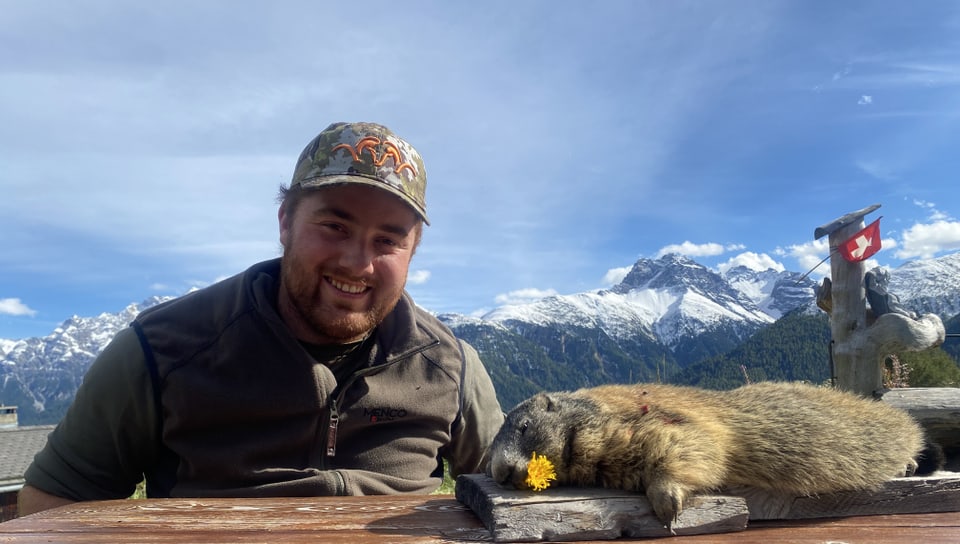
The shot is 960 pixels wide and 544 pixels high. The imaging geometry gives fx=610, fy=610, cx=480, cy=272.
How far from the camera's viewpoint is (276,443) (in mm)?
3971

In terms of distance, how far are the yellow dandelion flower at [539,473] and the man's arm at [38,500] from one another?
3293 mm

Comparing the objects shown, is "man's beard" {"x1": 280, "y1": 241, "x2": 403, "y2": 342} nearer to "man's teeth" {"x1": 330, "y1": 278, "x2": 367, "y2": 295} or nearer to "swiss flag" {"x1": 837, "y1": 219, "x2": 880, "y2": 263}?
"man's teeth" {"x1": 330, "y1": 278, "x2": 367, "y2": 295}

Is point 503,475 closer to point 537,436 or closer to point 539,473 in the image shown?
point 539,473

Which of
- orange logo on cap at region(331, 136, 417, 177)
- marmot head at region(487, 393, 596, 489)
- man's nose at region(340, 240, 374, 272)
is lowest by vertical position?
marmot head at region(487, 393, 596, 489)

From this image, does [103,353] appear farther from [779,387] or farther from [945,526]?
[945,526]

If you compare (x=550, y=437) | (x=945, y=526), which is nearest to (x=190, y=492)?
(x=550, y=437)

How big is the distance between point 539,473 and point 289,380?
208 centimetres

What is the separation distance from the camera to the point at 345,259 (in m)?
3.94

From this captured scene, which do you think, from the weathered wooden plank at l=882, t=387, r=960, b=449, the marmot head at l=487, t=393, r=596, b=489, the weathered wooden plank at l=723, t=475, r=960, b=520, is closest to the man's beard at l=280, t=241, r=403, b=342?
the marmot head at l=487, t=393, r=596, b=489

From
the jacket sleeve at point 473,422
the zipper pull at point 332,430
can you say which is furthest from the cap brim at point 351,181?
the jacket sleeve at point 473,422

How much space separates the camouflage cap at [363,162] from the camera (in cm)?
399

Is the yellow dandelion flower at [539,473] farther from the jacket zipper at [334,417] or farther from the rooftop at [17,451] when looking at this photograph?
the rooftop at [17,451]

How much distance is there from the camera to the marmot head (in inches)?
105

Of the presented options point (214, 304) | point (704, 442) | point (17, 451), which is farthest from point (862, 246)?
point (17, 451)
